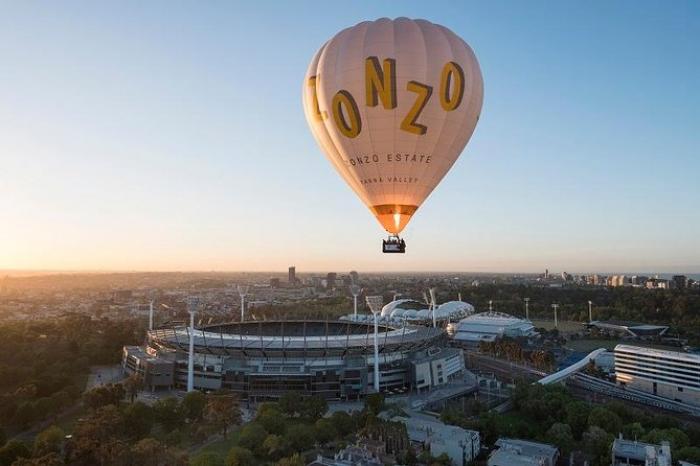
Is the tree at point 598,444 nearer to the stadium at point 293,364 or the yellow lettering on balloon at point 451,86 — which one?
the yellow lettering on balloon at point 451,86

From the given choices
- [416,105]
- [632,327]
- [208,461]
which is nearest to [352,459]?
[208,461]

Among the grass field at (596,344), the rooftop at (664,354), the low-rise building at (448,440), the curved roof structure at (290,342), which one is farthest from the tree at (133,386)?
the grass field at (596,344)

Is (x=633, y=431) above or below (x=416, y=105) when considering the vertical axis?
below

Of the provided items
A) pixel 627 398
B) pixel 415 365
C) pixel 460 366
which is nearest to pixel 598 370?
pixel 627 398

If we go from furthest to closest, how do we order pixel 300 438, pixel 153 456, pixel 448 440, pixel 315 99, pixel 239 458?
pixel 448 440 → pixel 300 438 → pixel 315 99 → pixel 239 458 → pixel 153 456

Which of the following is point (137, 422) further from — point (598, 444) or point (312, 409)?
point (598, 444)

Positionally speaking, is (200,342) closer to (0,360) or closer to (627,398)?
(0,360)

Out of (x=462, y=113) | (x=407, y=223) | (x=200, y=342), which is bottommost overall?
(x=200, y=342)
